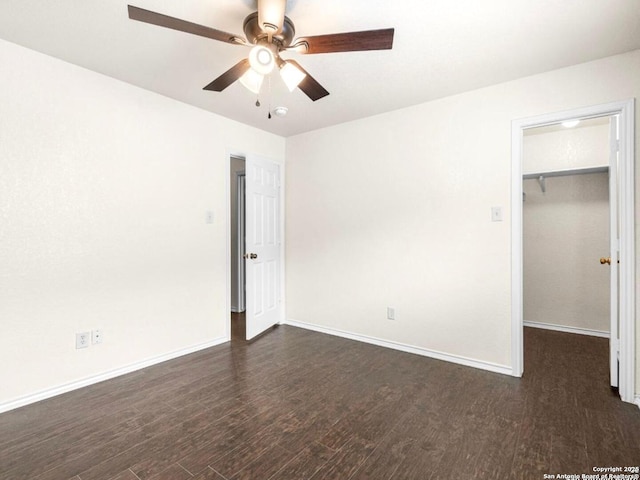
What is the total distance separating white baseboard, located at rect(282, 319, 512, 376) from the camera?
2.79 metres

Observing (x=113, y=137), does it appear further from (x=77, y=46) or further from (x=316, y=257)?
(x=316, y=257)

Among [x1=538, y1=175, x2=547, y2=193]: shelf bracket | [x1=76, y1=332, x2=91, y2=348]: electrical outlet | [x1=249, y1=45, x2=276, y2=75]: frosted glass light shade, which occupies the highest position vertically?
[x1=249, y1=45, x2=276, y2=75]: frosted glass light shade

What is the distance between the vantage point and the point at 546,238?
13.1 feet

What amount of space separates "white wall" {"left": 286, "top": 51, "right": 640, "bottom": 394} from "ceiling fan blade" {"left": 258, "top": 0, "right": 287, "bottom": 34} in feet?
6.46

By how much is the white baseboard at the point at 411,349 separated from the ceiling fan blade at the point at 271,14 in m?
2.91

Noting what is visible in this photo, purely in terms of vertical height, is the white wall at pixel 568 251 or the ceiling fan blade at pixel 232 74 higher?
the ceiling fan blade at pixel 232 74

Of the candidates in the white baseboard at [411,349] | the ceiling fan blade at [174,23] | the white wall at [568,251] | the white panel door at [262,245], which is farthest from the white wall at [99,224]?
the white wall at [568,251]

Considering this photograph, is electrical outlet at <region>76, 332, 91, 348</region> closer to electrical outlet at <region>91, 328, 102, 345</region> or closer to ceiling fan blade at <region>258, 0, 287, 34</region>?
electrical outlet at <region>91, 328, 102, 345</region>

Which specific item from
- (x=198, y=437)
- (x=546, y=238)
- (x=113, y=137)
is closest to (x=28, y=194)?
Answer: (x=113, y=137)

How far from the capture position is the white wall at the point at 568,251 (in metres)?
3.70

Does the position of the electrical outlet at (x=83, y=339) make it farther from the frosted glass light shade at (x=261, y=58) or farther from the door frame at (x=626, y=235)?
the door frame at (x=626, y=235)

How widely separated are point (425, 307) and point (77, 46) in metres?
3.46

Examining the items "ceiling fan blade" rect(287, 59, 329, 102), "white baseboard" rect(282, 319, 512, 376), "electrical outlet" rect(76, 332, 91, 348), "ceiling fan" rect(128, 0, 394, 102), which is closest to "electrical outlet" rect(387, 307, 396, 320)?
"white baseboard" rect(282, 319, 512, 376)

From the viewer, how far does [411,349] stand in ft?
10.6
